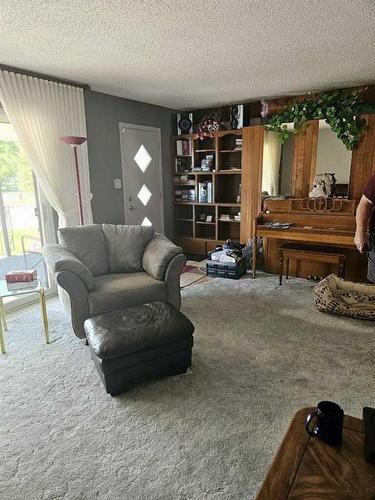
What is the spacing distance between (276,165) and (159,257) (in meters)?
2.28

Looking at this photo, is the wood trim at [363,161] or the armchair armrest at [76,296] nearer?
the armchair armrest at [76,296]

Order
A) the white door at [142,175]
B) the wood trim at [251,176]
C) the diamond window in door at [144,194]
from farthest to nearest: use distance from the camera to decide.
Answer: the diamond window in door at [144,194] → the white door at [142,175] → the wood trim at [251,176]

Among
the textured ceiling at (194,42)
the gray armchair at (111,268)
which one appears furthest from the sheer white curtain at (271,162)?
the gray armchair at (111,268)

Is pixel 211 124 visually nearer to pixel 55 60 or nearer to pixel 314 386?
pixel 55 60

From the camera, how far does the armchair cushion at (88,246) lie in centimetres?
309

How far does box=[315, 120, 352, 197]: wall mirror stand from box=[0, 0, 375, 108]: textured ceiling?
0.56 meters

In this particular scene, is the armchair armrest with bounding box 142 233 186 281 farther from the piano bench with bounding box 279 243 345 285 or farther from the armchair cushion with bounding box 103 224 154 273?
the piano bench with bounding box 279 243 345 285

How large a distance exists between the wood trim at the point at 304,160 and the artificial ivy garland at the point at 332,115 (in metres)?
0.09

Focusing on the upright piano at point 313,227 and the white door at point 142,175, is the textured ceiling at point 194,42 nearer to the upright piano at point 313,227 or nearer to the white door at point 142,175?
the white door at point 142,175

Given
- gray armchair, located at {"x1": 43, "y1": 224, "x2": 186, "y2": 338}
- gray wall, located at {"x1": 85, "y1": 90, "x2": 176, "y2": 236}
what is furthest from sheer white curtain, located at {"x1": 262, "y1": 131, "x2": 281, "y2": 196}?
gray armchair, located at {"x1": 43, "y1": 224, "x2": 186, "y2": 338}

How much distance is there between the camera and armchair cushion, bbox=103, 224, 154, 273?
10.6 feet

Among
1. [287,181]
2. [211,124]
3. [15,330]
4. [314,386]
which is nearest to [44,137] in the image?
[15,330]

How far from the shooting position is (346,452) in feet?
3.74

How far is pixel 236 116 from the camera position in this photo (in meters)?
4.76
